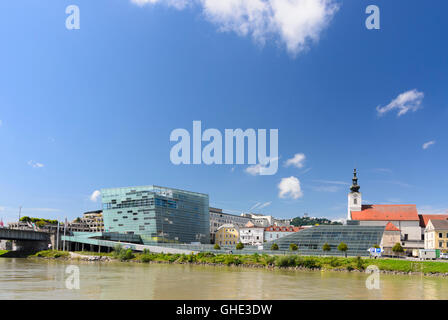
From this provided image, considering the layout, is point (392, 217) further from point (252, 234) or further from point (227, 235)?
point (227, 235)

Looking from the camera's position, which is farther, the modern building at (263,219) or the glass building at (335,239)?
the modern building at (263,219)

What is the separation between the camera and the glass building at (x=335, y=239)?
68375 millimetres

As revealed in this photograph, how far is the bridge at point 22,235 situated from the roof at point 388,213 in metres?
84.0

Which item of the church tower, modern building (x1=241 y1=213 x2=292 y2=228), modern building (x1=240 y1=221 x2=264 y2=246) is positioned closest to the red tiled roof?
the church tower

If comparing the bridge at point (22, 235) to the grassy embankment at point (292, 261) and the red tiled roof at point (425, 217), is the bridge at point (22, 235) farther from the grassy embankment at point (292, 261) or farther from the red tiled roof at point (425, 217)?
the red tiled roof at point (425, 217)

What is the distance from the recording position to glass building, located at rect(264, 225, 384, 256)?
68.4m

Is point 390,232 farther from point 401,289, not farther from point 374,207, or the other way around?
point 401,289

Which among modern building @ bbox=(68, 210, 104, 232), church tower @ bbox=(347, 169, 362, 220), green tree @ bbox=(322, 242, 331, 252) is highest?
church tower @ bbox=(347, 169, 362, 220)

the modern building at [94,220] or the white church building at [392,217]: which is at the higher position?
the white church building at [392,217]

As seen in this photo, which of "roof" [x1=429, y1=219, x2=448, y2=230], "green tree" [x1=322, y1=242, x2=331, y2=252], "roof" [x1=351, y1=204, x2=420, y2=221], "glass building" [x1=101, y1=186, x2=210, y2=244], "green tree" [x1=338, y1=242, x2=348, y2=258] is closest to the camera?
"green tree" [x1=338, y1=242, x2=348, y2=258]

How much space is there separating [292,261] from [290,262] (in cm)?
38

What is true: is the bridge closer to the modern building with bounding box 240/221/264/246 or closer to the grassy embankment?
the grassy embankment

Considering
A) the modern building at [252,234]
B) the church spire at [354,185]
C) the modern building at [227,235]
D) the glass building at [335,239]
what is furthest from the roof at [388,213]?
the glass building at [335,239]

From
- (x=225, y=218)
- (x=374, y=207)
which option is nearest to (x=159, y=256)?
(x=374, y=207)
